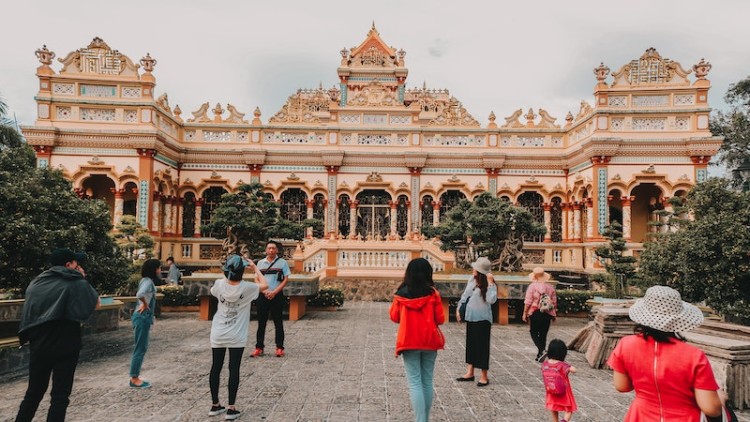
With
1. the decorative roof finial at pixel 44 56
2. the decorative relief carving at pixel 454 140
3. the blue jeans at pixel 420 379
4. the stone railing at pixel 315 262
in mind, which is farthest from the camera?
the decorative relief carving at pixel 454 140

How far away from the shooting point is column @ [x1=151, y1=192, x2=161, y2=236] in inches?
735

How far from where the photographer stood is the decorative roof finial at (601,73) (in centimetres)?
1828

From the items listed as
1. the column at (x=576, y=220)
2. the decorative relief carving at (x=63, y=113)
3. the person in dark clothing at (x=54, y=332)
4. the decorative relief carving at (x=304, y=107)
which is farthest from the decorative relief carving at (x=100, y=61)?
the column at (x=576, y=220)

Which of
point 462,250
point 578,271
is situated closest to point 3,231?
point 462,250

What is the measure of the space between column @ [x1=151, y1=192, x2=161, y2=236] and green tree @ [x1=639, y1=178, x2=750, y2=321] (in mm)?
16980

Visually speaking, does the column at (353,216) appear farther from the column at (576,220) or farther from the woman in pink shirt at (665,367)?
the woman in pink shirt at (665,367)

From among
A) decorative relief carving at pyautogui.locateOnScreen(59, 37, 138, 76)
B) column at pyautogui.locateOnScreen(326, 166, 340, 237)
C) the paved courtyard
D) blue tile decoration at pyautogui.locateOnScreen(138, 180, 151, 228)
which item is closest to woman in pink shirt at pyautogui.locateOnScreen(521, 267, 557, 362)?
the paved courtyard

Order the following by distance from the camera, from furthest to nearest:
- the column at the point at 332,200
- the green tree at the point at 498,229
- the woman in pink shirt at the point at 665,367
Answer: the column at the point at 332,200, the green tree at the point at 498,229, the woman in pink shirt at the point at 665,367

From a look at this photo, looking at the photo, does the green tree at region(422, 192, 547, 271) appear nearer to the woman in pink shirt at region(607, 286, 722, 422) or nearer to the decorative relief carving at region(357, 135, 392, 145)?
the decorative relief carving at region(357, 135, 392, 145)

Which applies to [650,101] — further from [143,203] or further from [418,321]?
[143,203]

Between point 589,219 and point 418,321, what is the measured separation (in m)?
16.6

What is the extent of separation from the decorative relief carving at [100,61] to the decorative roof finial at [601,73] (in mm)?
17738

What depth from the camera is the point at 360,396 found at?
5543 millimetres

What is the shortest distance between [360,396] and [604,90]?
667 inches
